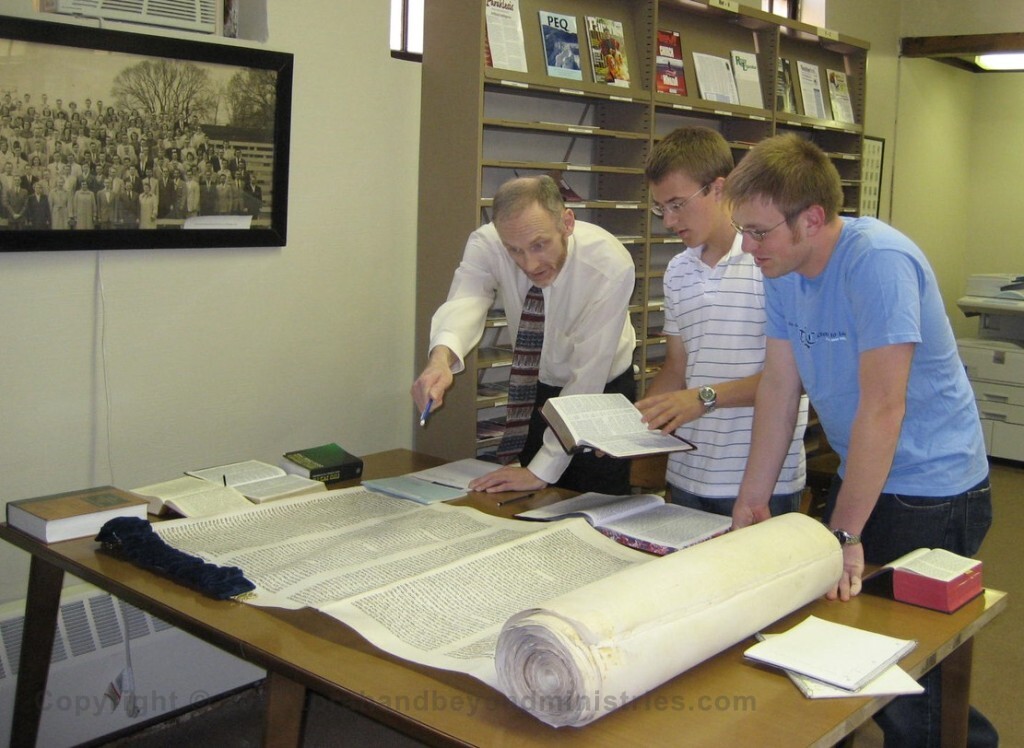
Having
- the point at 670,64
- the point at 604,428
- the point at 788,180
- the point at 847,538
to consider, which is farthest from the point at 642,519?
the point at 670,64

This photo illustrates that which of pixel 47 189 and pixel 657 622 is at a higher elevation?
pixel 47 189

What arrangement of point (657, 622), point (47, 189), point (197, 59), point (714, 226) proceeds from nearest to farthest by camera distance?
point (657, 622) < point (714, 226) < point (47, 189) < point (197, 59)

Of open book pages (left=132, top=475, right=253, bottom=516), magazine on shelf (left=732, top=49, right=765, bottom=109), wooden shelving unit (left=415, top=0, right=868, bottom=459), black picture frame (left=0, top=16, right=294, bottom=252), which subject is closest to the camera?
open book pages (left=132, top=475, right=253, bottom=516)

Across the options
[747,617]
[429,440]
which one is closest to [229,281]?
[429,440]

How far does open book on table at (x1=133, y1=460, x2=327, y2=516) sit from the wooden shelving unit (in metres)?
1.30

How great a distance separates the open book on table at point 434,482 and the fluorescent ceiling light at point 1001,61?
5445 mm

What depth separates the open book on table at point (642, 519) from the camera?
1.87m

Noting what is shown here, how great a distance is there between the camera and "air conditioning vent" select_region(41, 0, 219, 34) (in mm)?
2658

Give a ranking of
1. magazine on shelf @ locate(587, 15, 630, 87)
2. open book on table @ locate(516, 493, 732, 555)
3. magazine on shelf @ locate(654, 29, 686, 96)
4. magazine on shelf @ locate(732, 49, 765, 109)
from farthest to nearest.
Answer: magazine on shelf @ locate(732, 49, 765, 109)
magazine on shelf @ locate(654, 29, 686, 96)
magazine on shelf @ locate(587, 15, 630, 87)
open book on table @ locate(516, 493, 732, 555)

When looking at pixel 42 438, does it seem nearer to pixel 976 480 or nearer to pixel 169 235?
pixel 169 235

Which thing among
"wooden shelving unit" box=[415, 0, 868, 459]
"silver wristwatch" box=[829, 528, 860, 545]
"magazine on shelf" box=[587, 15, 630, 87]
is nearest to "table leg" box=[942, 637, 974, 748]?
"silver wristwatch" box=[829, 528, 860, 545]

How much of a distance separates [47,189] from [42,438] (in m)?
0.67

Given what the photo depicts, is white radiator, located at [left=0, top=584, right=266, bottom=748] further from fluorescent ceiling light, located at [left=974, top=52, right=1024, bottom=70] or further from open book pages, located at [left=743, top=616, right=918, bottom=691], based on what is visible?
fluorescent ceiling light, located at [left=974, top=52, right=1024, bottom=70]

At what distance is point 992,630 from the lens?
3678 mm
